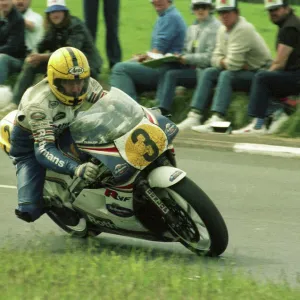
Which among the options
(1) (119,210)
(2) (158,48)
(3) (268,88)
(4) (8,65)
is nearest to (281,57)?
(3) (268,88)

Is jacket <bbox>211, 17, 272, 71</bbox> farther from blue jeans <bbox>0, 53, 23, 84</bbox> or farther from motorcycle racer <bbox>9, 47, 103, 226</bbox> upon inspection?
motorcycle racer <bbox>9, 47, 103, 226</bbox>

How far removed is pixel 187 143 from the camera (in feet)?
40.5

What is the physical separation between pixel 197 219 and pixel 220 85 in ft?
17.0

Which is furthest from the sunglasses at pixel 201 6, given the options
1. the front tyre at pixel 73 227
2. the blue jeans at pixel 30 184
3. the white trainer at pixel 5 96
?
the blue jeans at pixel 30 184

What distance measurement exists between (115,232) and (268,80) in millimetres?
4565

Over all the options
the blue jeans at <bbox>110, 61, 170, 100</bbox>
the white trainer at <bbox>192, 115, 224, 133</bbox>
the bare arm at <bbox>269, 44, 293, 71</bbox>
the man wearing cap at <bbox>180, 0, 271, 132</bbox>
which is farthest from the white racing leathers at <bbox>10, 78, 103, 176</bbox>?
the blue jeans at <bbox>110, 61, 170, 100</bbox>

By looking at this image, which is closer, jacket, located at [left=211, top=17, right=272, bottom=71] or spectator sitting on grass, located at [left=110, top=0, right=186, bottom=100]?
jacket, located at [left=211, top=17, right=272, bottom=71]

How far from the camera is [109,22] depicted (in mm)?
14023

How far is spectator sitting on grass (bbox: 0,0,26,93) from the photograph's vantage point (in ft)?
44.6

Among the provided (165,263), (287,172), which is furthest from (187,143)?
(165,263)

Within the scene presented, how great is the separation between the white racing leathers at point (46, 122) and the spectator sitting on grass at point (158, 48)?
5204 millimetres

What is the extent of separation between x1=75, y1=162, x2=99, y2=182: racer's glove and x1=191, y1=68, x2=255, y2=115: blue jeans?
520 centimetres

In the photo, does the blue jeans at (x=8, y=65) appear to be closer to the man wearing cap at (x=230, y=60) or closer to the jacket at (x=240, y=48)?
the man wearing cap at (x=230, y=60)

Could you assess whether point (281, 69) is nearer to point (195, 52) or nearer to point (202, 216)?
point (195, 52)
